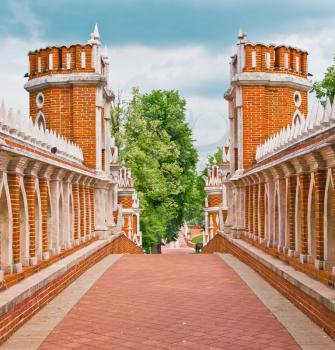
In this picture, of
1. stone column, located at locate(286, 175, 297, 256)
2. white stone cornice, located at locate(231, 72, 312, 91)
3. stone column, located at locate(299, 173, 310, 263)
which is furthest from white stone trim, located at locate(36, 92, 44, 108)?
stone column, located at locate(299, 173, 310, 263)

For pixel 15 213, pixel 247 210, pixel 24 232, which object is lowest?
pixel 24 232

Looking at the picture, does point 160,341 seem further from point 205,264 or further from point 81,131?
point 81,131

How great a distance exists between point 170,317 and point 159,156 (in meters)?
26.7

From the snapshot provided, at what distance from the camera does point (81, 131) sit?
18.7 m

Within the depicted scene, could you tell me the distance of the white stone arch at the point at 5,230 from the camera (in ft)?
27.2

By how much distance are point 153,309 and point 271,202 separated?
5.01 metres

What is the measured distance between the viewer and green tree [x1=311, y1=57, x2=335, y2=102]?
29.4 meters

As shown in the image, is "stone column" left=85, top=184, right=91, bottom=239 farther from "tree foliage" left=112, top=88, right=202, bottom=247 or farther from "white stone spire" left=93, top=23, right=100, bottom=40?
"tree foliage" left=112, top=88, right=202, bottom=247

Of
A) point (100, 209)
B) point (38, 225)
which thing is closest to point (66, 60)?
point (100, 209)

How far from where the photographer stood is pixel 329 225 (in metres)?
8.24

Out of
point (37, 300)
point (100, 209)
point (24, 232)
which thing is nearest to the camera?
point (37, 300)

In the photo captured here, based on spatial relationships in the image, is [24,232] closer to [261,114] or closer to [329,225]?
[329,225]

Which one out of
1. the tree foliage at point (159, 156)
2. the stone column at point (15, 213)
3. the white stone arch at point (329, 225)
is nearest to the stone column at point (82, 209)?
the stone column at point (15, 213)

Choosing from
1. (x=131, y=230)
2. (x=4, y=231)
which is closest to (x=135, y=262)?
(x=4, y=231)
